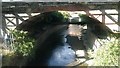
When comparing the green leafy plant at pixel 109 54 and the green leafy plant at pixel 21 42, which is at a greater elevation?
the green leafy plant at pixel 21 42

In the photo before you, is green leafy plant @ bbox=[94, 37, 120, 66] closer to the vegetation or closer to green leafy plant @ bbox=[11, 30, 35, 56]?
the vegetation

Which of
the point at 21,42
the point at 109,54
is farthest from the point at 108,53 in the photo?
the point at 21,42

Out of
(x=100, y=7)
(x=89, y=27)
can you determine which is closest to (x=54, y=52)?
(x=89, y=27)

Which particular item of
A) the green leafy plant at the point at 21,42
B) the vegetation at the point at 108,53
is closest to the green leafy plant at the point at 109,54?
the vegetation at the point at 108,53

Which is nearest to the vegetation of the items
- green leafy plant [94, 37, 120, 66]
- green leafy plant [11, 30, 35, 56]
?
green leafy plant [94, 37, 120, 66]

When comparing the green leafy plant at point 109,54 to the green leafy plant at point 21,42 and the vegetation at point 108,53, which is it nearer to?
the vegetation at point 108,53

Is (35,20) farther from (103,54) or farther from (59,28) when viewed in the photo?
(103,54)

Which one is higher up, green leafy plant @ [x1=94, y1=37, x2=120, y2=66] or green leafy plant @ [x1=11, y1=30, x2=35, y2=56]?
green leafy plant @ [x1=11, y1=30, x2=35, y2=56]

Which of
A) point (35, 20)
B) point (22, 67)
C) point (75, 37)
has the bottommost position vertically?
point (22, 67)

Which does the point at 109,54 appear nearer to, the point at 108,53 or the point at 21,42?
the point at 108,53

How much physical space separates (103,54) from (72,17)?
0.86 ft

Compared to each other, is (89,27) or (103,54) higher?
(89,27)

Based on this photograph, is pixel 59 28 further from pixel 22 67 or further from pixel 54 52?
pixel 22 67

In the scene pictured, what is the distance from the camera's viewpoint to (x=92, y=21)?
1.38m
